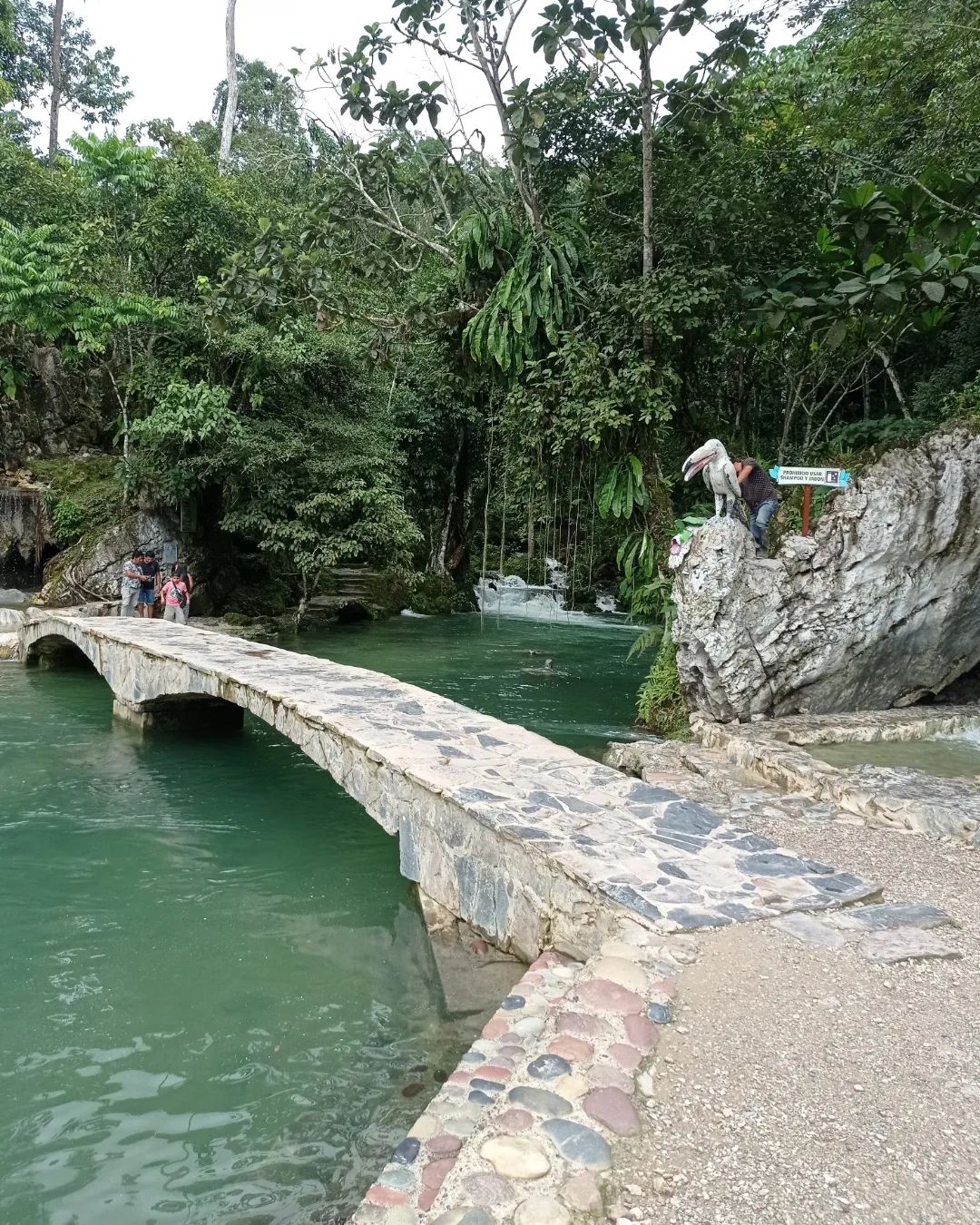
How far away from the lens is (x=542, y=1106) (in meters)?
2.51

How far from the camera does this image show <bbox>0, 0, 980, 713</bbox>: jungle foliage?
9.37 metres

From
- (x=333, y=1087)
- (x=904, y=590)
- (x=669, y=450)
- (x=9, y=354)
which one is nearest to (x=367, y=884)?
(x=333, y=1087)

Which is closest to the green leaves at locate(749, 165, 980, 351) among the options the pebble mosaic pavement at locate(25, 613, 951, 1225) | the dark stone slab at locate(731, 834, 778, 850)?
the pebble mosaic pavement at locate(25, 613, 951, 1225)

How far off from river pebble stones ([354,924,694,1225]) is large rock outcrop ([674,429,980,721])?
184 inches

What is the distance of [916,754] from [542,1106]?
531cm

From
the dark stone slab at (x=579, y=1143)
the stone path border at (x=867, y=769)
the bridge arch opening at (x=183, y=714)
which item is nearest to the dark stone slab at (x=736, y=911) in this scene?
the dark stone slab at (x=579, y=1143)

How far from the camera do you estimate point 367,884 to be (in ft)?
19.3

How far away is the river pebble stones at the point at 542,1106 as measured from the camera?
7.04 ft

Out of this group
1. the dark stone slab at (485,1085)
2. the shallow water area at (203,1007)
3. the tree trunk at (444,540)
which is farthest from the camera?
the tree trunk at (444,540)

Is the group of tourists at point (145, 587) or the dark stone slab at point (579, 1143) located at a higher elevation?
the group of tourists at point (145, 587)

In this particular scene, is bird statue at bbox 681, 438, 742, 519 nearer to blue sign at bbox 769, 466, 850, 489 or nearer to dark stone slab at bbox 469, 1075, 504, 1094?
blue sign at bbox 769, 466, 850, 489

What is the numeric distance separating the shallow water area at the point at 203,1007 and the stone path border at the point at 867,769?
2.90 metres

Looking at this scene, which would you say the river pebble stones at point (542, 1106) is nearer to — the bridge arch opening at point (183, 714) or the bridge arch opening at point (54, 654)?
the bridge arch opening at point (183, 714)

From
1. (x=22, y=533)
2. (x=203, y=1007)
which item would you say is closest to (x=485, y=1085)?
(x=203, y=1007)
